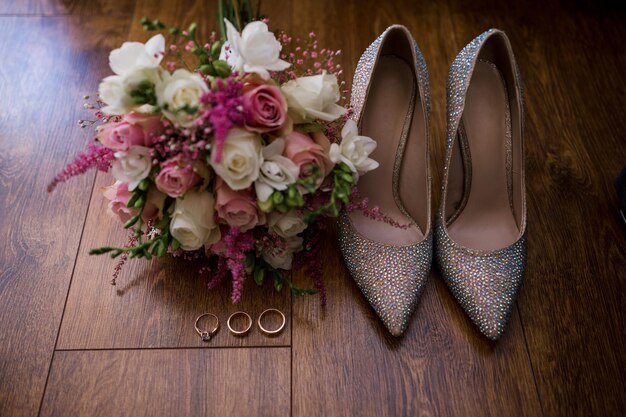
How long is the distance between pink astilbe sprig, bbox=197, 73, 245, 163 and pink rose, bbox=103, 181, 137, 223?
0.18m

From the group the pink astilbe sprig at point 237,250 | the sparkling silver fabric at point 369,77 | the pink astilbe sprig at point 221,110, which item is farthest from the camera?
the sparkling silver fabric at point 369,77

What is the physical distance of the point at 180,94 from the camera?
2.26 feet

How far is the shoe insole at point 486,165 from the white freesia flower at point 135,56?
0.55 metres

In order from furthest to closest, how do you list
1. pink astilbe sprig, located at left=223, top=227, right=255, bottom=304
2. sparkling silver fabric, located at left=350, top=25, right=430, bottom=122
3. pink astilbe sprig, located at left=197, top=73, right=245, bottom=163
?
1. sparkling silver fabric, located at left=350, top=25, right=430, bottom=122
2. pink astilbe sprig, located at left=223, top=227, right=255, bottom=304
3. pink astilbe sprig, located at left=197, top=73, right=245, bottom=163

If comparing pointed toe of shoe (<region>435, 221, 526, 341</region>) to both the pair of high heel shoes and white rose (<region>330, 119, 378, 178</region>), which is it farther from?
white rose (<region>330, 119, 378, 178</region>)

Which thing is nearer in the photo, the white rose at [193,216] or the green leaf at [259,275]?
the white rose at [193,216]

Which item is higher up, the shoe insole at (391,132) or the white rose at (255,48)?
the white rose at (255,48)

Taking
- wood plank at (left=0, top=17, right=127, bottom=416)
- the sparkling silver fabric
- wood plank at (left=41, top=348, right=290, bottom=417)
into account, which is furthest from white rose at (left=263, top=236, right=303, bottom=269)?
wood plank at (left=0, top=17, right=127, bottom=416)

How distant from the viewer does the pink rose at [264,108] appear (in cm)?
71

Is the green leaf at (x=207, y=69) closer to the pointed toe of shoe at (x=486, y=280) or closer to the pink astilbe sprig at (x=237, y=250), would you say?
the pink astilbe sprig at (x=237, y=250)

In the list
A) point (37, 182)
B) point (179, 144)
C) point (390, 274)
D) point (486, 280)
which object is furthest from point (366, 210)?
point (37, 182)

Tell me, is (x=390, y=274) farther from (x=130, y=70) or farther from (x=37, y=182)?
(x=37, y=182)

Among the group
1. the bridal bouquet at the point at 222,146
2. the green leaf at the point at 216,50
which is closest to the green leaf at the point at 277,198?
the bridal bouquet at the point at 222,146

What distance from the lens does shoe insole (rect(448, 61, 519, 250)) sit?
0.94 meters
